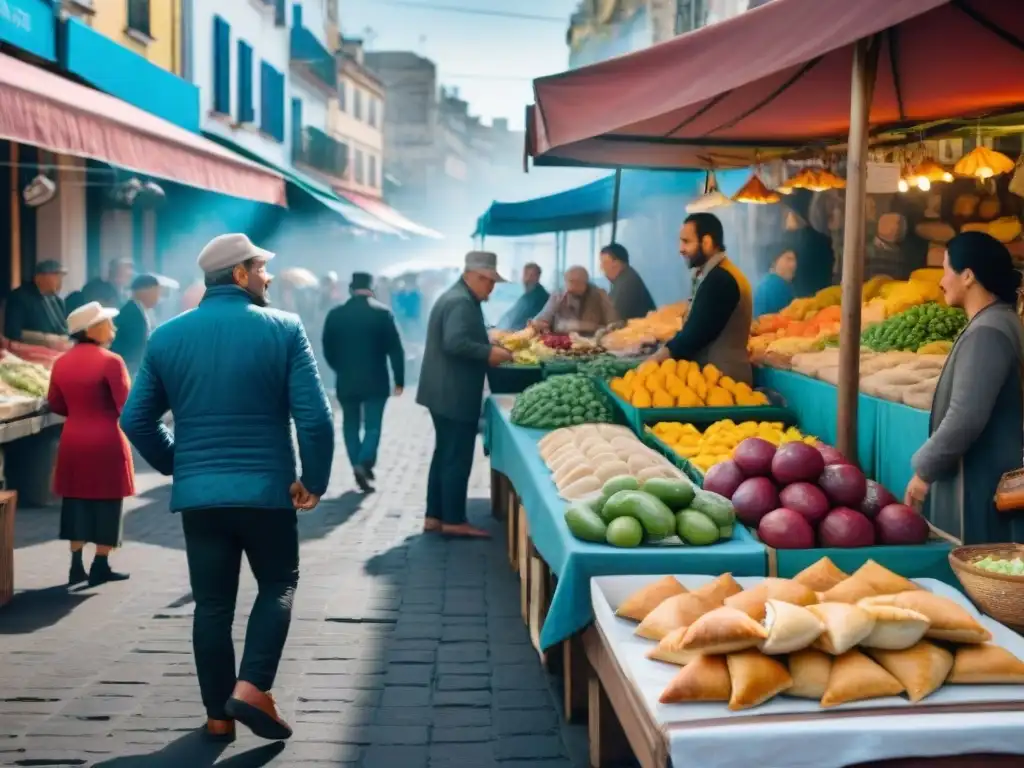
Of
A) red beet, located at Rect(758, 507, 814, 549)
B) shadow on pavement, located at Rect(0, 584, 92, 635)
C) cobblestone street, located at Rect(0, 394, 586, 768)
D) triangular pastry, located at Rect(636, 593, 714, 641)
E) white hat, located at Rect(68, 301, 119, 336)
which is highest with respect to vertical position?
white hat, located at Rect(68, 301, 119, 336)

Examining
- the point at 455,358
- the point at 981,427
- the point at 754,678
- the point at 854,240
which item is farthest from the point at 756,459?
the point at 455,358

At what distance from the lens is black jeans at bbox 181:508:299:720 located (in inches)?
187

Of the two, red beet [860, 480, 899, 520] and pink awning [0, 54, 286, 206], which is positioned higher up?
pink awning [0, 54, 286, 206]

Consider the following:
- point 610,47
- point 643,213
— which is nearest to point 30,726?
point 643,213

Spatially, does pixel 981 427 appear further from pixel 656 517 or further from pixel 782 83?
pixel 782 83

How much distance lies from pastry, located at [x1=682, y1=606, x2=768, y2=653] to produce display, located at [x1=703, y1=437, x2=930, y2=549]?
126 cm

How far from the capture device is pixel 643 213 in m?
20.5

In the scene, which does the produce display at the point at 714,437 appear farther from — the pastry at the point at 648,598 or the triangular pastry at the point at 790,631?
the triangular pastry at the point at 790,631

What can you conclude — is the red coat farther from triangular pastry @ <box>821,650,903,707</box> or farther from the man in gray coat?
triangular pastry @ <box>821,650,903,707</box>

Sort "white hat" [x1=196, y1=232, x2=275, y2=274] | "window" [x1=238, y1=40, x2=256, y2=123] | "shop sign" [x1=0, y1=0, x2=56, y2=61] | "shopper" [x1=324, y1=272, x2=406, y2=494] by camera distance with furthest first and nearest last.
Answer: "window" [x1=238, y1=40, x2=256, y2=123] < "shopper" [x1=324, y1=272, x2=406, y2=494] < "shop sign" [x1=0, y1=0, x2=56, y2=61] < "white hat" [x1=196, y1=232, x2=275, y2=274]

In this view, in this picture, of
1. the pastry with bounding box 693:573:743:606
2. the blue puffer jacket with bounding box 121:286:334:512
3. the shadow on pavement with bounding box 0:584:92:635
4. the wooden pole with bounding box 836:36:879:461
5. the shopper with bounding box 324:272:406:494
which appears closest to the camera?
the pastry with bounding box 693:573:743:606

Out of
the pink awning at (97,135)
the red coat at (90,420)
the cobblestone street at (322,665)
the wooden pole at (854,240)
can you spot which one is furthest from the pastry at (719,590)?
the pink awning at (97,135)

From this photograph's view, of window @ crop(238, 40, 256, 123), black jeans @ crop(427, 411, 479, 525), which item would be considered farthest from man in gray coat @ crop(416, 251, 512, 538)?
window @ crop(238, 40, 256, 123)

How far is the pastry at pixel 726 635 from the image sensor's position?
3.14 meters
